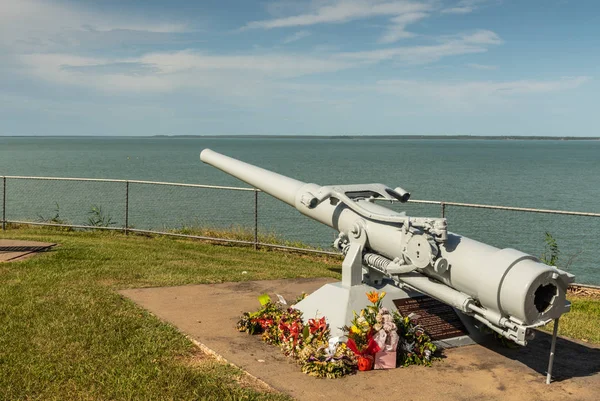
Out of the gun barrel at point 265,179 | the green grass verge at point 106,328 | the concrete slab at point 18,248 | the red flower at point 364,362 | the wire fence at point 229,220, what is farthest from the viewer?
the wire fence at point 229,220

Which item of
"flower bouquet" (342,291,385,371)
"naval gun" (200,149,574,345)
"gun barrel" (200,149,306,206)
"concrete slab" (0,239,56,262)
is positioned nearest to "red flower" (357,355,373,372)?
"flower bouquet" (342,291,385,371)

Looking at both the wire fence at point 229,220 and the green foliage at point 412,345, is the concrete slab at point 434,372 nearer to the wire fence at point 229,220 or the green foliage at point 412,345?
the green foliage at point 412,345

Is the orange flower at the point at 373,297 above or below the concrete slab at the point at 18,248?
above

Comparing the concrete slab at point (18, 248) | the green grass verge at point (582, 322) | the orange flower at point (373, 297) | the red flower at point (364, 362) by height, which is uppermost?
the orange flower at point (373, 297)

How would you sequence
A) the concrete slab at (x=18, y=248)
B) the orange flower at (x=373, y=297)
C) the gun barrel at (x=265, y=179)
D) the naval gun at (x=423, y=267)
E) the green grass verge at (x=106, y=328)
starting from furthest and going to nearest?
1. the concrete slab at (x=18, y=248)
2. the gun barrel at (x=265, y=179)
3. the orange flower at (x=373, y=297)
4. the green grass verge at (x=106, y=328)
5. the naval gun at (x=423, y=267)

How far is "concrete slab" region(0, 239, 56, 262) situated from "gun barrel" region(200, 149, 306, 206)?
4382mm

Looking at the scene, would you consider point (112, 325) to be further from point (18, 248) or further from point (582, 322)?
point (582, 322)

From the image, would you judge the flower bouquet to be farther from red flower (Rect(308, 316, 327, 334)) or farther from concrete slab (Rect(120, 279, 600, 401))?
red flower (Rect(308, 316, 327, 334))

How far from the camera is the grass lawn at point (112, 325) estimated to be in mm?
5578

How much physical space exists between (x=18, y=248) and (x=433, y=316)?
27.9 ft

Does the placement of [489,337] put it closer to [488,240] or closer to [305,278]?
[305,278]

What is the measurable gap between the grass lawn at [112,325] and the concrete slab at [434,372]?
0.30 meters

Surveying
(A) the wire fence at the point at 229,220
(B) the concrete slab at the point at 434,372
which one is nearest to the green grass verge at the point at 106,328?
(B) the concrete slab at the point at 434,372

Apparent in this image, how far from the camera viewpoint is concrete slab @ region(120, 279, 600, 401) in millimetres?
5637
